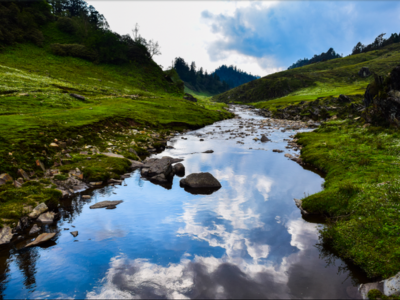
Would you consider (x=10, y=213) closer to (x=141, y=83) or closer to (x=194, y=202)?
(x=194, y=202)

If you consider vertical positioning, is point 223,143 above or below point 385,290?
above

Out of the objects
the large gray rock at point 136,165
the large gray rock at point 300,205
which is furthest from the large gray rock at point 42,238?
the large gray rock at point 300,205

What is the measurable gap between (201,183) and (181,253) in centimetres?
920

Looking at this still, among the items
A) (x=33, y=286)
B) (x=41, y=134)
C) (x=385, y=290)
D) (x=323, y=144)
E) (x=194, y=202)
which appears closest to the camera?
(x=385, y=290)

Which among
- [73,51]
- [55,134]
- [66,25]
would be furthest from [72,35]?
[55,134]

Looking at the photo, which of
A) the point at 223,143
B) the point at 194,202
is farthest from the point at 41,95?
the point at 194,202

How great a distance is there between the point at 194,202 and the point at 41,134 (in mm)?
19530

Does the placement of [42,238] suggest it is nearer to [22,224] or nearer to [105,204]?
[22,224]

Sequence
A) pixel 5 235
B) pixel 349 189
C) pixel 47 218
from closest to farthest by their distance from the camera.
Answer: pixel 5 235 → pixel 47 218 → pixel 349 189

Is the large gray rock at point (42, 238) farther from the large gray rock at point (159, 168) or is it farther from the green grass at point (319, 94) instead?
the green grass at point (319, 94)

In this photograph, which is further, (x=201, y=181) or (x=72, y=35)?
(x=72, y=35)

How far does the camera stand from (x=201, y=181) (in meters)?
20.4

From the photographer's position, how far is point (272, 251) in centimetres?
1191

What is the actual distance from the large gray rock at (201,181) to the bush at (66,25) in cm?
14256
